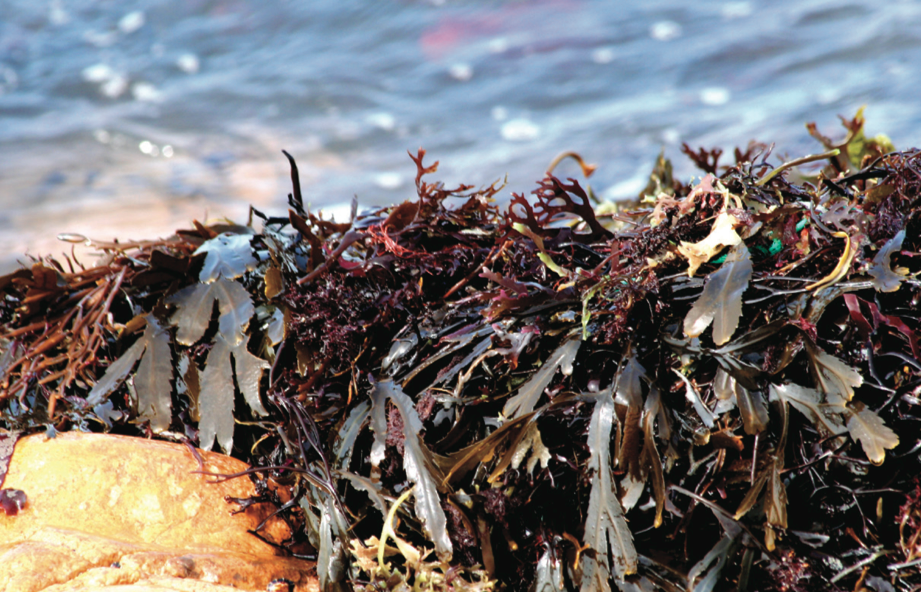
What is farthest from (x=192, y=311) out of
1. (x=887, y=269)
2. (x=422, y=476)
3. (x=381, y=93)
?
(x=381, y=93)

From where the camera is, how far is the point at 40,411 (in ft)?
5.81

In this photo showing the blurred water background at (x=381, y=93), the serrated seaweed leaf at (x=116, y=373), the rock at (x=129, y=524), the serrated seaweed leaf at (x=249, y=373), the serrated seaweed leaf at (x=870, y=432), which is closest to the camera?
the serrated seaweed leaf at (x=870, y=432)

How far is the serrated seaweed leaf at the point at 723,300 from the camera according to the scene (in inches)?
51.5

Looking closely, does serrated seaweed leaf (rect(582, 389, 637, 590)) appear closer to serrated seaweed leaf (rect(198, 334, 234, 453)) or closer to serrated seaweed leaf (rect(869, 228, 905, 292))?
serrated seaweed leaf (rect(869, 228, 905, 292))

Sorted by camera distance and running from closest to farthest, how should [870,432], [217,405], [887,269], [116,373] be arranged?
[870,432] < [887,269] < [217,405] < [116,373]

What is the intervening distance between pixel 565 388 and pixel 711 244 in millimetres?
427

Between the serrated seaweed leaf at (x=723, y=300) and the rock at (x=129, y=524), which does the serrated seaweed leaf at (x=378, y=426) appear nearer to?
the rock at (x=129, y=524)

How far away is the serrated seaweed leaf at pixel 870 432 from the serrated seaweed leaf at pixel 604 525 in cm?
44

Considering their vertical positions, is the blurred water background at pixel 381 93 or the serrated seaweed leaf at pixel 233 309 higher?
the blurred water background at pixel 381 93

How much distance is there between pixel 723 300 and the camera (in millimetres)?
1337

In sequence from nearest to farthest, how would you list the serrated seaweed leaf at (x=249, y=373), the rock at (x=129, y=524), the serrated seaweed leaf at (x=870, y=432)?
the serrated seaweed leaf at (x=870, y=432)
the rock at (x=129, y=524)
the serrated seaweed leaf at (x=249, y=373)

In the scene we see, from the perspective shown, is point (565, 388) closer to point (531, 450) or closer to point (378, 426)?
point (531, 450)

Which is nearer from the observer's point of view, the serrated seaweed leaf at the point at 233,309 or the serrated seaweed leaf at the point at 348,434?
the serrated seaweed leaf at the point at 348,434

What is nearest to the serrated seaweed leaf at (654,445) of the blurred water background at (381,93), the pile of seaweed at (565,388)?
the pile of seaweed at (565,388)
